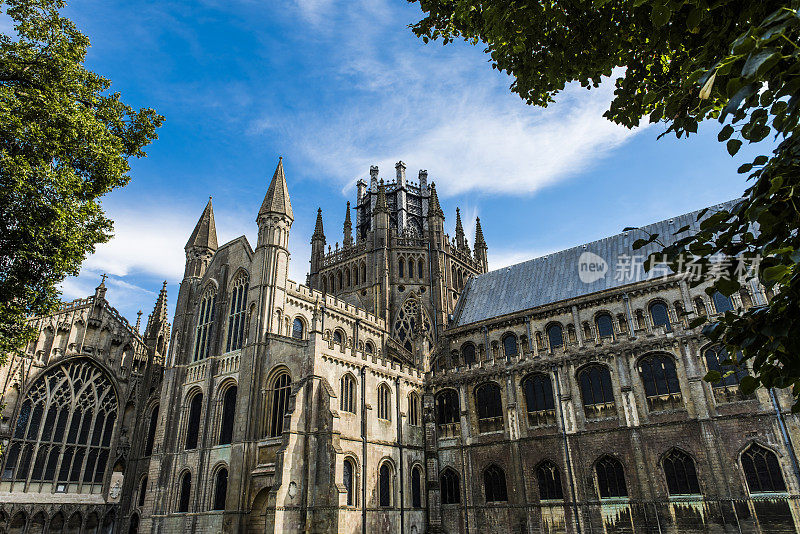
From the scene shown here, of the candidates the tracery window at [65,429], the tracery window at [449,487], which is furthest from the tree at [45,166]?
the tracery window at [449,487]

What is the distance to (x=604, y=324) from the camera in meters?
33.7

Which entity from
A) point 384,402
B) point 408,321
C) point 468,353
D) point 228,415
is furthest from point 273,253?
point 468,353

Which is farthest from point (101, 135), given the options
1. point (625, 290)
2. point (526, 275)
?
point (526, 275)

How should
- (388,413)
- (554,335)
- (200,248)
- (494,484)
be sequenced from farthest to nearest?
(200,248) < (554,335) < (388,413) < (494,484)

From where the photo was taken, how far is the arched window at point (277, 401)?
95.0 ft

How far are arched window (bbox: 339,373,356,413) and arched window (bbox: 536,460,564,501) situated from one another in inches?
434

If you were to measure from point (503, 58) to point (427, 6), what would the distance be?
2.29 metres

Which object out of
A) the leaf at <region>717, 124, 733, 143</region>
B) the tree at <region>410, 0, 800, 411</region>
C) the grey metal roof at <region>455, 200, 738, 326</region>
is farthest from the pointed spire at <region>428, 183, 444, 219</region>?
the leaf at <region>717, 124, 733, 143</region>

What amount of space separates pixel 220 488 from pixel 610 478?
21.4 meters

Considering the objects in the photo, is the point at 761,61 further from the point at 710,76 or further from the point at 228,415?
the point at 228,415

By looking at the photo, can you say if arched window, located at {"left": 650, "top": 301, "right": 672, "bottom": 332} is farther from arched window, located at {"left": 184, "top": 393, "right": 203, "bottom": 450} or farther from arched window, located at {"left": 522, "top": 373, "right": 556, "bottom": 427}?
arched window, located at {"left": 184, "top": 393, "right": 203, "bottom": 450}

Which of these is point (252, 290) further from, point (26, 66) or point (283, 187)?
point (26, 66)

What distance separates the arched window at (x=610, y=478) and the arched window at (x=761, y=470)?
549cm

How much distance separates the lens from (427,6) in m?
11.5
